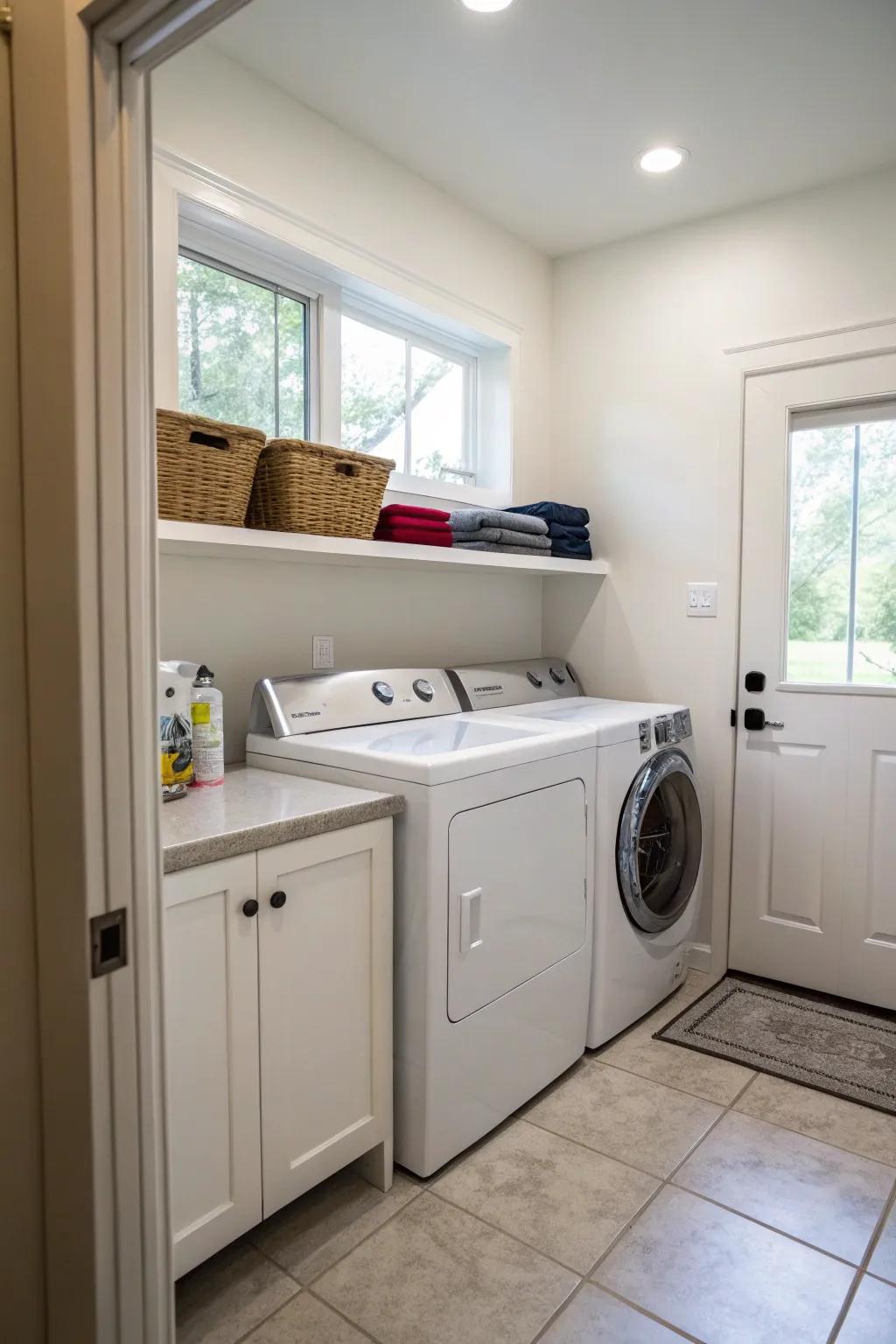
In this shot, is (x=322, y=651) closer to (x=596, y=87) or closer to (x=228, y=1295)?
(x=228, y=1295)

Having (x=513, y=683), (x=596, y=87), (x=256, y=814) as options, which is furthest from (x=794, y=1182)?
(x=596, y=87)

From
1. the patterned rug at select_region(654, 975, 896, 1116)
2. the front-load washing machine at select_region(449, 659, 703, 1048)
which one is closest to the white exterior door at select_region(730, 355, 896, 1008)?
the patterned rug at select_region(654, 975, 896, 1116)

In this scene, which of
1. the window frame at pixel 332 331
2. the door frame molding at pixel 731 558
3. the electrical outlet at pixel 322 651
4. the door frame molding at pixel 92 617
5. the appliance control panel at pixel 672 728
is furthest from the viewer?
the door frame molding at pixel 731 558

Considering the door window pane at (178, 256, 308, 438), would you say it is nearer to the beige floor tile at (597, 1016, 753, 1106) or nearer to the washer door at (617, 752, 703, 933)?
the washer door at (617, 752, 703, 933)

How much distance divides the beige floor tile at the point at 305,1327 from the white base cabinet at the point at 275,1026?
153 mm

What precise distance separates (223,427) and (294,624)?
2.22ft

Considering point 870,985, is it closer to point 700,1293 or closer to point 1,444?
point 700,1293

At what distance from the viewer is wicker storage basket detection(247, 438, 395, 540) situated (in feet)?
6.68

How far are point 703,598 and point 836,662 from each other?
0.47 metres

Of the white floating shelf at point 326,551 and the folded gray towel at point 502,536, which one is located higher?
the folded gray towel at point 502,536

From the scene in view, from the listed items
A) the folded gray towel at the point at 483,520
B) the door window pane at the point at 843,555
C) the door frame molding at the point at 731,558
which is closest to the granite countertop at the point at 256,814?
the folded gray towel at the point at 483,520

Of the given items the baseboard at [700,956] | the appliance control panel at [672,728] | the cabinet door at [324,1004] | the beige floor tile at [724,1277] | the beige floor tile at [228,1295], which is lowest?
the beige floor tile at [228,1295]

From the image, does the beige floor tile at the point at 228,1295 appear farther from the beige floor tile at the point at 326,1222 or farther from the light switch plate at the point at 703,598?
the light switch plate at the point at 703,598

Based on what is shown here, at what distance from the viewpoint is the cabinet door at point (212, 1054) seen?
141 centimetres
